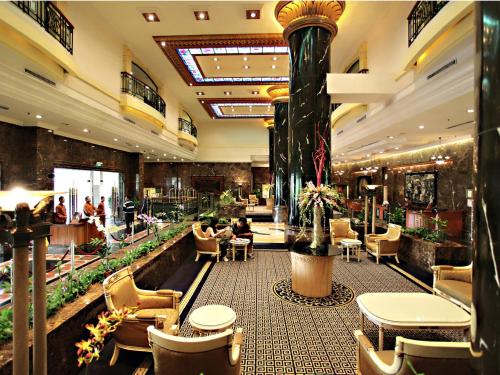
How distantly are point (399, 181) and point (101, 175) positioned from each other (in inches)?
584

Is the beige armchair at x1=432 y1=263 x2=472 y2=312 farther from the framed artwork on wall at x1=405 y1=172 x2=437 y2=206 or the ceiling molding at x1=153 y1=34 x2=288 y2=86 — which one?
the framed artwork on wall at x1=405 y1=172 x2=437 y2=206

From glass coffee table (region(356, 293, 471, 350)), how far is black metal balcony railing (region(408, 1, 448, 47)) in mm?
4991

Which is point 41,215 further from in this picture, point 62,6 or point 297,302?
point 62,6

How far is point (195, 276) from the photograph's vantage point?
18.4 feet

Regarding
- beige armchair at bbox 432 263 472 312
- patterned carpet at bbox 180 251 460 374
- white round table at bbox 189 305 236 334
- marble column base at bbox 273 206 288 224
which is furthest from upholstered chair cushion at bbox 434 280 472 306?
marble column base at bbox 273 206 288 224

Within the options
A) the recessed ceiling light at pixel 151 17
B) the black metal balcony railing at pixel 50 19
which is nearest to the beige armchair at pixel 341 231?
the recessed ceiling light at pixel 151 17

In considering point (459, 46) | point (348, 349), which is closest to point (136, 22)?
point (459, 46)

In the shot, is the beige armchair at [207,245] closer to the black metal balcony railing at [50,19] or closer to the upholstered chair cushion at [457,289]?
the upholstered chair cushion at [457,289]

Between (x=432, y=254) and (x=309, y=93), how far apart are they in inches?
175

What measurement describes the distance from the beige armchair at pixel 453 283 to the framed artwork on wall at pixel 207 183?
1840 centimetres

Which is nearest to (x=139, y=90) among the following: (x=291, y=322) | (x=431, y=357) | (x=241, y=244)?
(x=241, y=244)

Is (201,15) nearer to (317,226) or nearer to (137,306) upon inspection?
(317,226)

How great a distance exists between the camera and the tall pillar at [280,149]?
12188 mm

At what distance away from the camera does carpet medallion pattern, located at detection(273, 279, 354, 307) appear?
4.25 m
